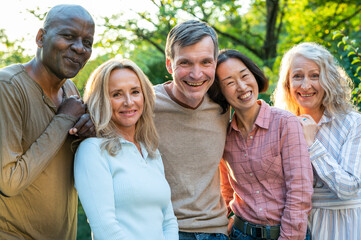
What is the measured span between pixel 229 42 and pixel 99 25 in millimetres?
3114

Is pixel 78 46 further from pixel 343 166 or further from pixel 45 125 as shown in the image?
pixel 343 166

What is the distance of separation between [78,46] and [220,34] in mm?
6721

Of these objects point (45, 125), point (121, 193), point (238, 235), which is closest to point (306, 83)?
point (238, 235)

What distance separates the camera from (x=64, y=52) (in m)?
2.61

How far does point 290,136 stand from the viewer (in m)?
3.00

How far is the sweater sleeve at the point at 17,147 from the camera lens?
2299mm

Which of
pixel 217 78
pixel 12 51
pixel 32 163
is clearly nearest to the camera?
pixel 32 163

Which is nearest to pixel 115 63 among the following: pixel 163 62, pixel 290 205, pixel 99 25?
pixel 290 205

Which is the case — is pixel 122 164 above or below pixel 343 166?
above

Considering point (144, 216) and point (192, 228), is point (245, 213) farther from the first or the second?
point (144, 216)

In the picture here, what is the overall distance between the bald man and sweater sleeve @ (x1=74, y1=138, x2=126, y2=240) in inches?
9.0

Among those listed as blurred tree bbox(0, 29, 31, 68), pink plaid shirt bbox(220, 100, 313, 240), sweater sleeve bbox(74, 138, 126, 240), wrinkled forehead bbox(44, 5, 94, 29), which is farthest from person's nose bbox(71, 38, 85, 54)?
blurred tree bbox(0, 29, 31, 68)

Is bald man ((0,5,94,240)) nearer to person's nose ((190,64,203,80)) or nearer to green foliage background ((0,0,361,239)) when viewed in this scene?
person's nose ((190,64,203,80))

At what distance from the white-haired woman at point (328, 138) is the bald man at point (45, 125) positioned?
1.75 meters
